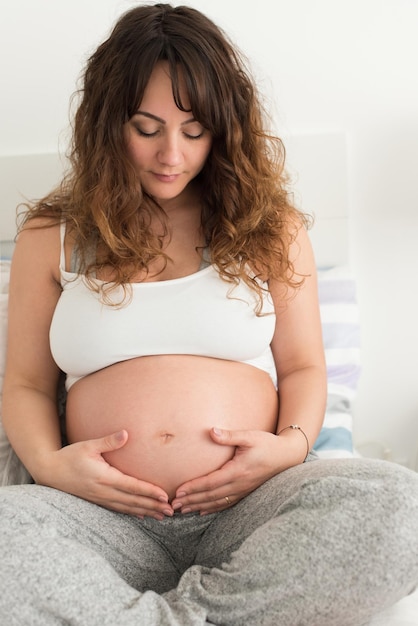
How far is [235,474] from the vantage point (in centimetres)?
120

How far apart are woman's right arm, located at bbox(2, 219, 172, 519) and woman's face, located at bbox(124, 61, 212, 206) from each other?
215 millimetres

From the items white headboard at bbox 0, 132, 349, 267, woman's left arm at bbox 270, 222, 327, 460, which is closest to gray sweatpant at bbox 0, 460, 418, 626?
woman's left arm at bbox 270, 222, 327, 460

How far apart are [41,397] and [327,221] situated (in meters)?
0.88

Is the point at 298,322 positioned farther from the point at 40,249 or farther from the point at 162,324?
the point at 40,249

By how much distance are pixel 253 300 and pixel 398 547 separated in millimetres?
503

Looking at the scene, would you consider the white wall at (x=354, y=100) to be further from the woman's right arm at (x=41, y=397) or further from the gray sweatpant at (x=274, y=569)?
the gray sweatpant at (x=274, y=569)

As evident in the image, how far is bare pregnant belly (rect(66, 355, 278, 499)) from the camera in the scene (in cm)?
122

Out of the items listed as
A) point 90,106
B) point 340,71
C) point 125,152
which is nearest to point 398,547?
point 125,152

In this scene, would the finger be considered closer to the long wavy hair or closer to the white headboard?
the long wavy hair

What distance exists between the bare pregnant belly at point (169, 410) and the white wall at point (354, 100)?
76 cm

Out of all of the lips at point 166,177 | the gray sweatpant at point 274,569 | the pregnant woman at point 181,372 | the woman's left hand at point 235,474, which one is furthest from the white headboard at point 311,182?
the gray sweatpant at point 274,569

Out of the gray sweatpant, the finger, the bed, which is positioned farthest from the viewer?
the bed

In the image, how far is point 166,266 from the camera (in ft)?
4.46

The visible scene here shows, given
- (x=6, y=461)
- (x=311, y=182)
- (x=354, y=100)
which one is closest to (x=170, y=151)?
(x=6, y=461)
